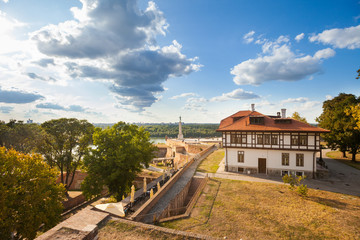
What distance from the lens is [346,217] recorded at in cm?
1148

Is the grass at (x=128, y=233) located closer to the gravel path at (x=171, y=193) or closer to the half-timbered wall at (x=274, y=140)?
the gravel path at (x=171, y=193)

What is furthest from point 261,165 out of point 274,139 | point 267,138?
point 274,139

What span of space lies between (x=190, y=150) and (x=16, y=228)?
3330 cm

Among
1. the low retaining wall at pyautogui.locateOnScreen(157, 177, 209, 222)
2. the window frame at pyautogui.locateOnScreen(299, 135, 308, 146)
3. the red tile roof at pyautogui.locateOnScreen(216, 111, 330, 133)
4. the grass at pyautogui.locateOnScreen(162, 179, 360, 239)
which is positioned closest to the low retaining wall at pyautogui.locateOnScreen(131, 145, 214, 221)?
the low retaining wall at pyautogui.locateOnScreen(157, 177, 209, 222)

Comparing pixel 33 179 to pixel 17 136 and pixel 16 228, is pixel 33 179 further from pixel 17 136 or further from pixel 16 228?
pixel 17 136

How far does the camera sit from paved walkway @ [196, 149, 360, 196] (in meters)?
16.6

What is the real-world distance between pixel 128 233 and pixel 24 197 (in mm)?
9188

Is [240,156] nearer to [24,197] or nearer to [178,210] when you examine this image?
[178,210]

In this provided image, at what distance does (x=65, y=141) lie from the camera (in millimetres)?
22922

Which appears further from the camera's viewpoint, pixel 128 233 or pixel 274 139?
pixel 274 139

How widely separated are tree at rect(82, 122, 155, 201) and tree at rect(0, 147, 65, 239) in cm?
373

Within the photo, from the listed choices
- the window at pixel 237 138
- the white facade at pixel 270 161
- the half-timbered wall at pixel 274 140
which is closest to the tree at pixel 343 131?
the half-timbered wall at pixel 274 140

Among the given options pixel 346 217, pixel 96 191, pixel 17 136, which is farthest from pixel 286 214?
pixel 17 136

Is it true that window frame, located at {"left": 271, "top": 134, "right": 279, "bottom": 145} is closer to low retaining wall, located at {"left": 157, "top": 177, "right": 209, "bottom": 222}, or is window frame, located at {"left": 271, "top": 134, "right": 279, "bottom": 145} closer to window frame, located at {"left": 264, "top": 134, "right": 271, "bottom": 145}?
window frame, located at {"left": 264, "top": 134, "right": 271, "bottom": 145}
